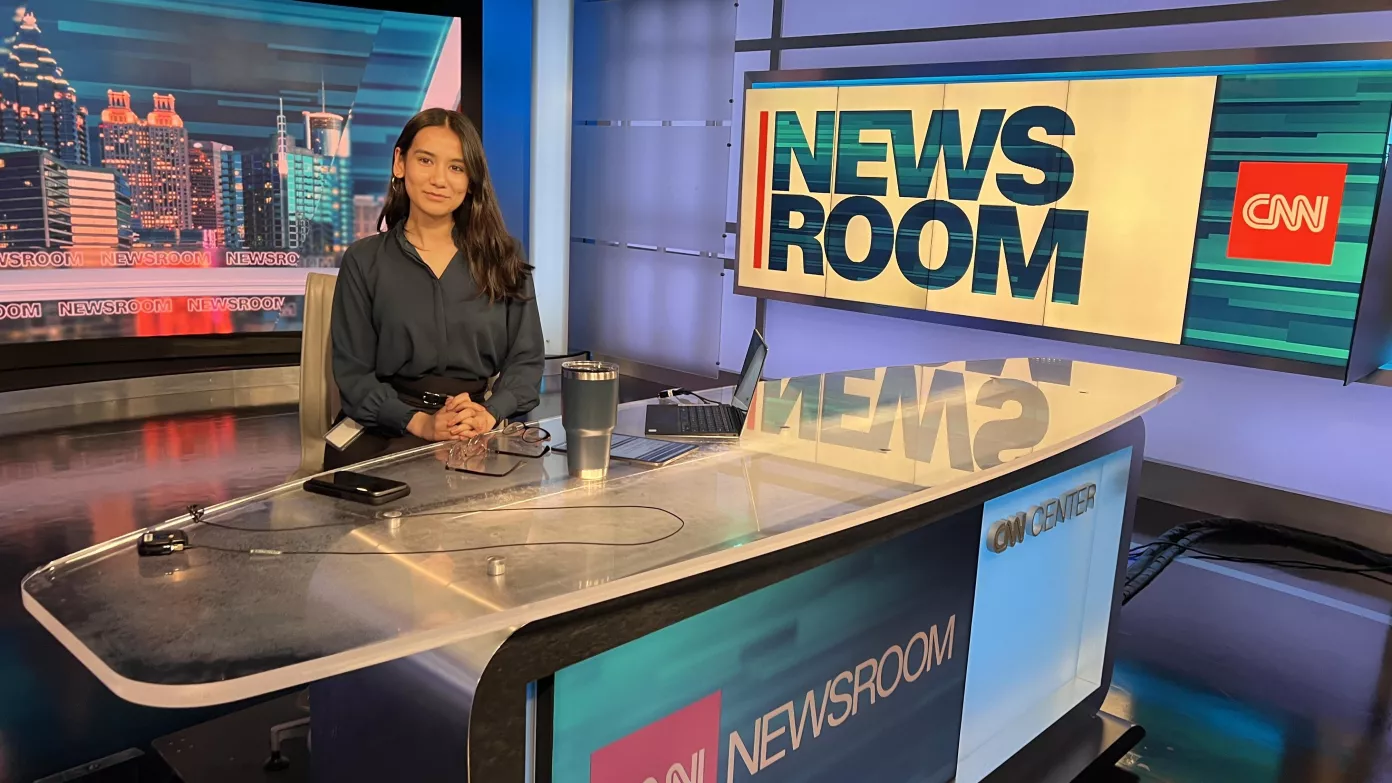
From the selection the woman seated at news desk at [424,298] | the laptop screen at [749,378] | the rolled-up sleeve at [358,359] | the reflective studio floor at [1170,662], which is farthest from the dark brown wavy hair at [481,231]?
the reflective studio floor at [1170,662]

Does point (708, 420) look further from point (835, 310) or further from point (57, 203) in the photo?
point (57, 203)

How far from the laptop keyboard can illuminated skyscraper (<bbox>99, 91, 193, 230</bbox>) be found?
4833 millimetres

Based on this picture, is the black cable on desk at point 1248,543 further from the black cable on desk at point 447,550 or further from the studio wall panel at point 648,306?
the studio wall panel at point 648,306

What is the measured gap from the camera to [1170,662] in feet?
8.89

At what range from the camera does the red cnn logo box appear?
3.31m

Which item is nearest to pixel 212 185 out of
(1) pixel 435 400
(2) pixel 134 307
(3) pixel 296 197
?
(3) pixel 296 197

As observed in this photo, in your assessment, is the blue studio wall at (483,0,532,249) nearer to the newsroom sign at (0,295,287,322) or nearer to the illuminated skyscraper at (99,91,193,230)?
the newsroom sign at (0,295,287,322)

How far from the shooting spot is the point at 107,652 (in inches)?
34.5

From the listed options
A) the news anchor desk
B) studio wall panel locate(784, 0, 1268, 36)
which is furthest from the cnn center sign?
the news anchor desk

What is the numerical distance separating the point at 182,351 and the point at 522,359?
14.3 feet

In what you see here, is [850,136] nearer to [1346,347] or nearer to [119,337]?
[1346,347]

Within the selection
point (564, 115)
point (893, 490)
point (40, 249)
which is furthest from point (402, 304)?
point (564, 115)

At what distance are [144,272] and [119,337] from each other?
1.30ft

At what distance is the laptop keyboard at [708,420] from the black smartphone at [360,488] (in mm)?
568
